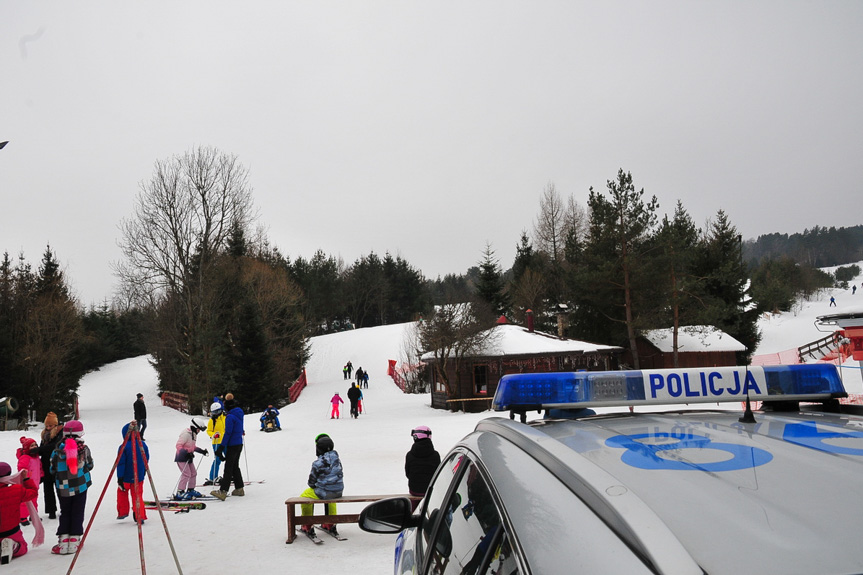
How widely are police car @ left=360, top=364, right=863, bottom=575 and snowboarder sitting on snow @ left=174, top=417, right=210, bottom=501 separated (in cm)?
921

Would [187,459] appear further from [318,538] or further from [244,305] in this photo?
[244,305]

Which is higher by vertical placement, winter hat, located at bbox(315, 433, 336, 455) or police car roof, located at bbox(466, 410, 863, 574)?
police car roof, located at bbox(466, 410, 863, 574)

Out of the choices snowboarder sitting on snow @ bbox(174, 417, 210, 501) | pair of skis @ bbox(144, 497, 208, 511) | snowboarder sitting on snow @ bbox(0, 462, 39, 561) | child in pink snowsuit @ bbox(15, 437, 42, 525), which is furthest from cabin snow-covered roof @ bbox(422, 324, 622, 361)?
snowboarder sitting on snow @ bbox(0, 462, 39, 561)

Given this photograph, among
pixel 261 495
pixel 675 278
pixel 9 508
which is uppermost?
pixel 675 278

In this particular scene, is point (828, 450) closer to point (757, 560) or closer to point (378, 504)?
point (757, 560)

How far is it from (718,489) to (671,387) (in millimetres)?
1335

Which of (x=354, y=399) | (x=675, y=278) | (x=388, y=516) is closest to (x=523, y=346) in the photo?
(x=354, y=399)

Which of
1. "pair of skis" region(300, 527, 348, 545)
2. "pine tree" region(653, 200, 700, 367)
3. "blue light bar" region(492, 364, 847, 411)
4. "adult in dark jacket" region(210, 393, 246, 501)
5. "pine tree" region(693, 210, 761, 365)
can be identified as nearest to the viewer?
"blue light bar" region(492, 364, 847, 411)

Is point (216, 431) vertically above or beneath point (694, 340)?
beneath

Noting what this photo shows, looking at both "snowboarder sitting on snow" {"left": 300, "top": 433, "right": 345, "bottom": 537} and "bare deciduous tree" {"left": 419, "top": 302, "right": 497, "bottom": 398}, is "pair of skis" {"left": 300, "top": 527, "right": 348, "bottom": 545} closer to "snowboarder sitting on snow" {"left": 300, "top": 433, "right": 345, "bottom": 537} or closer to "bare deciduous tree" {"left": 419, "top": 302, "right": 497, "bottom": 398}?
"snowboarder sitting on snow" {"left": 300, "top": 433, "right": 345, "bottom": 537}

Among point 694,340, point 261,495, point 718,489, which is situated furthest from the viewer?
point 694,340

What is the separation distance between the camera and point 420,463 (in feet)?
28.5

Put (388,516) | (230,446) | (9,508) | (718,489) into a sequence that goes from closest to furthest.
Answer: (718,489)
(388,516)
(9,508)
(230,446)

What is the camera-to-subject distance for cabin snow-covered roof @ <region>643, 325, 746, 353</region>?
4209cm
